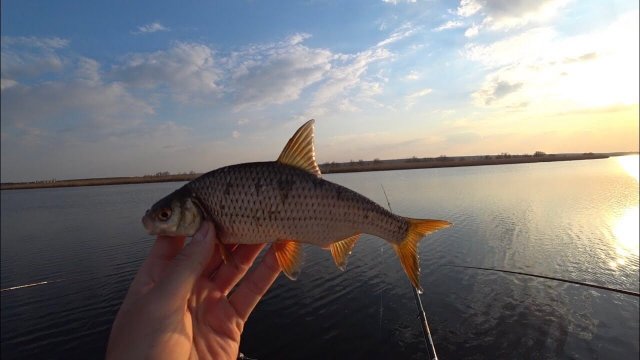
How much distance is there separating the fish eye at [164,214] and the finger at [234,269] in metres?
0.94

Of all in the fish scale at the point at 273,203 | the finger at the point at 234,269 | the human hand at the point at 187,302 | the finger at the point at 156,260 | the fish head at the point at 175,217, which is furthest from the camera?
the finger at the point at 234,269

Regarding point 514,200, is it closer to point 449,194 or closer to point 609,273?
point 449,194

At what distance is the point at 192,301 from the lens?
363cm

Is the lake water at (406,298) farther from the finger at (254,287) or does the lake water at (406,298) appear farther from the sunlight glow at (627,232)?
the finger at (254,287)

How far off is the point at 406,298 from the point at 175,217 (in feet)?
34.9

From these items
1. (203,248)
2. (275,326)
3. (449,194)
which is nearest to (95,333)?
(275,326)

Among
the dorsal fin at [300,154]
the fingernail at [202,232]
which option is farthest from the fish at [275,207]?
the fingernail at [202,232]

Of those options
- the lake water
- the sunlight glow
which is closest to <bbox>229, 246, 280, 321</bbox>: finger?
the lake water

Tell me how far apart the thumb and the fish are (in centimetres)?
37

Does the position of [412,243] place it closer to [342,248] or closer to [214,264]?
[342,248]

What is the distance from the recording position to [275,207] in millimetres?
3615

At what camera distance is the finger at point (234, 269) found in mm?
4078

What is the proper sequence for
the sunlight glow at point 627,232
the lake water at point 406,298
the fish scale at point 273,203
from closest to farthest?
the fish scale at point 273,203 → the lake water at point 406,298 → the sunlight glow at point 627,232

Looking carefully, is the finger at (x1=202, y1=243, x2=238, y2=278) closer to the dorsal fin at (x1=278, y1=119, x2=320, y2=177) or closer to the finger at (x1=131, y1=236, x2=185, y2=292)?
the finger at (x1=131, y1=236, x2=185, y2=292)
